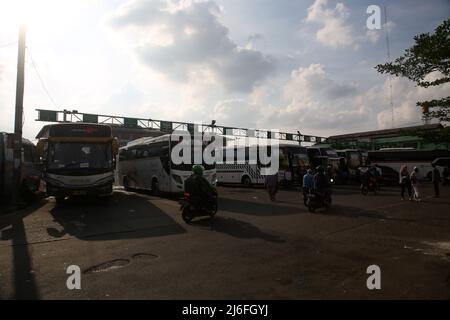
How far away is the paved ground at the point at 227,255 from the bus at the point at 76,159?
2.02 metres

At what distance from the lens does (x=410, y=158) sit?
37938 millimetres

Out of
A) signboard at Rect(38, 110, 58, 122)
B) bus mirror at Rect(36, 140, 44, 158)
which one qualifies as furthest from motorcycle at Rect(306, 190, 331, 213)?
signboard at Rect(38, 110, 58, 122)

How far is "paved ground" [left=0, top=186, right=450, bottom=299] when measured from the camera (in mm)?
5418

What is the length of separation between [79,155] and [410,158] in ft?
108

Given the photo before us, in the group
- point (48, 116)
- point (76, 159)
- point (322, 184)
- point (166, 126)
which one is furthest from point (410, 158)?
point (48, 116)

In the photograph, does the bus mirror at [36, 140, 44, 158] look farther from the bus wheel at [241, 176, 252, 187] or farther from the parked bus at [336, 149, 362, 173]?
the parked bus at [336, 149, 362, 173]

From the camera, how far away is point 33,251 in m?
8.03

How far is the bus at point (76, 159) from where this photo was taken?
591 inches

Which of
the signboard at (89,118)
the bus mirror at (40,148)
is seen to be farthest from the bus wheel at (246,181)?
the signboard at (89,118)

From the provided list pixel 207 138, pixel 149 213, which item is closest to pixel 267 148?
pixel 207 138

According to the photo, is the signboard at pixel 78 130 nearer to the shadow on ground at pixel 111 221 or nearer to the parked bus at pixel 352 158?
the shadow on ground at pixel 111 221

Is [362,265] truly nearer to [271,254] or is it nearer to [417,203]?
[271,254]
